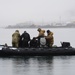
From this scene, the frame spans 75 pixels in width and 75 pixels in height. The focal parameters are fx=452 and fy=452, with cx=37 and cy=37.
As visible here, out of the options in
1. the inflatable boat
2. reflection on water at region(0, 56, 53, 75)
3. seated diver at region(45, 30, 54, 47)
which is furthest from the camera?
seated diver at region(45, 30, 54, 47)

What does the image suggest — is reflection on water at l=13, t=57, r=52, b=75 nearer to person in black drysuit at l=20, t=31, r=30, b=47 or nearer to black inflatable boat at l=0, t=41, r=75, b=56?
black inflatable boat at l=0, t=41, r=75, b=56

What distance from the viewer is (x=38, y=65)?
105ft

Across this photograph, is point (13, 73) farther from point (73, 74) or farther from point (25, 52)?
point (25, 52)

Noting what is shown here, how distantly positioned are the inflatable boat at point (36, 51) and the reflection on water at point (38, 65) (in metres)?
0.43

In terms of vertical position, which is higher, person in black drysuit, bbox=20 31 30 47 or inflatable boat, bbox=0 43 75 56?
person in black drysuit, bbox=20 31 30 47

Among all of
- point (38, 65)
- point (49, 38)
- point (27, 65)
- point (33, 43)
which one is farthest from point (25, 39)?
point (38, 65)

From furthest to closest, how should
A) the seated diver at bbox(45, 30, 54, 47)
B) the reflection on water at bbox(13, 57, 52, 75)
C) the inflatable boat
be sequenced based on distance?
the seated diver at bbox(45, 30, 54, 47), the inflatable boat, the reflection on water at bbox(13, 57, 52, 75)

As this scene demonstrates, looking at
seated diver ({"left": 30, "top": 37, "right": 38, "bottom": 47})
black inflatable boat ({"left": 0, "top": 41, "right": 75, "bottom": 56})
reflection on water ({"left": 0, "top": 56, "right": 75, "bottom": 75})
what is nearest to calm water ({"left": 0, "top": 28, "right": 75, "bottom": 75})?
reflection on water ({"left": 0, "top": 56, "right": 75, "bottom": 75})

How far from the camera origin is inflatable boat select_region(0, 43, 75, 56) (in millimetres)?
37188

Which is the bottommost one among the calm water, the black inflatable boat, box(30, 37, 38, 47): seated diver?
the calm water

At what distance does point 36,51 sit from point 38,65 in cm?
569

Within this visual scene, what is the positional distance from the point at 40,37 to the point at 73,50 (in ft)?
10.1

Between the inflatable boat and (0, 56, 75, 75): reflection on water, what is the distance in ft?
1.40

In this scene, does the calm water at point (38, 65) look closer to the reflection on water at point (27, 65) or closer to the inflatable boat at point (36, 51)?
the reflection on water at point (27, 65)
